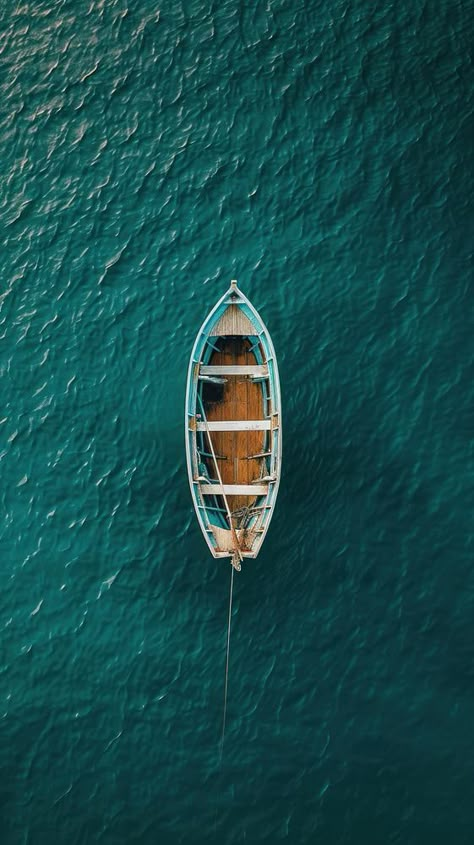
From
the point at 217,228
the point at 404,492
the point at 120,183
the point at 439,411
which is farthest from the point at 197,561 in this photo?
the point at 120,183

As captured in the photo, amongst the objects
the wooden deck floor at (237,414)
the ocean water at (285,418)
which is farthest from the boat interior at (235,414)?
the ocean water at (285,418)

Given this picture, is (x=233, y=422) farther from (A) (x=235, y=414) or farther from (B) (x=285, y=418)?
(B) (x=285, y=418)

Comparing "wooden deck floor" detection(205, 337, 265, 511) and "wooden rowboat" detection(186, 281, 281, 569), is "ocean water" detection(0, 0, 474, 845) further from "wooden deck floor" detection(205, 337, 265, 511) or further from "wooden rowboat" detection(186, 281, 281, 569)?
"wooden rowboat" detection(186, 281, 281, 569)

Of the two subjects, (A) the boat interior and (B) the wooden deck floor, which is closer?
(A) the boat interior

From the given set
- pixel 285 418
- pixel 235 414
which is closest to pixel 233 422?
pixel 235 414

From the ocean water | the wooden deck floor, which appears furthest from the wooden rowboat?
the ocean water

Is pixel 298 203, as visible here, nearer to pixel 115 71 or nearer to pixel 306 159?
pixel 306 159
